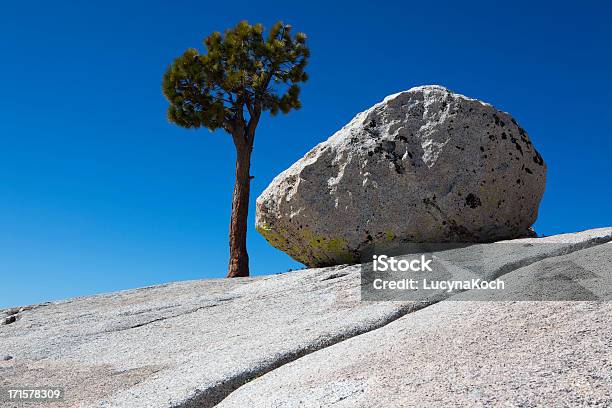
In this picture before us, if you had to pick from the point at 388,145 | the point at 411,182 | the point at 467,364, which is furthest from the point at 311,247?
the point at 467,364

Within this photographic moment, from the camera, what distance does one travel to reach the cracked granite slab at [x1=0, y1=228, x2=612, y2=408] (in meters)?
6.65

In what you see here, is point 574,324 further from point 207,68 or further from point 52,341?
point 207,68

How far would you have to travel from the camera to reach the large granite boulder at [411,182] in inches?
448

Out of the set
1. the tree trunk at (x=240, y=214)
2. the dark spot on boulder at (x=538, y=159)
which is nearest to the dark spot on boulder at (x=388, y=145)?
the dark spot on boulder at (x=538, y=159)

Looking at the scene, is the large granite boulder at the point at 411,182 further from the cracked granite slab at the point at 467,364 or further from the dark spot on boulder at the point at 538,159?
the cracked granite slab at the point at 467,364

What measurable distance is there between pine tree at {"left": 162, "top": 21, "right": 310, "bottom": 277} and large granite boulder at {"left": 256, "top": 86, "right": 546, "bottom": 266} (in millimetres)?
6616

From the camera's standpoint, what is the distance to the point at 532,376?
4.64 metres

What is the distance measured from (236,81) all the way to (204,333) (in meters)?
10.9

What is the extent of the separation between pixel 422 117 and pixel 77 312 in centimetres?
866

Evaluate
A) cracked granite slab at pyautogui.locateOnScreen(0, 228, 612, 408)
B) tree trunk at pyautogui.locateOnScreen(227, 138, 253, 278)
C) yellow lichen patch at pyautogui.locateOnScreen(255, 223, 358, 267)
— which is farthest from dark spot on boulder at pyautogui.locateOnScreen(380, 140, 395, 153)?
tree trunk at pyautogui.locateOnScreen(227, 138, 253, 278)

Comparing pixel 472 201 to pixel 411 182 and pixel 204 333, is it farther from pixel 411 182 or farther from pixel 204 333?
pixel 204 333

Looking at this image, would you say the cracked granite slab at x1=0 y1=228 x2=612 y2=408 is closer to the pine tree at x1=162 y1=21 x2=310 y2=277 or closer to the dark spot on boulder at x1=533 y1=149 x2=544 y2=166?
the dark spot on boulder at x1=533 y1=149 x2=544 y2=166

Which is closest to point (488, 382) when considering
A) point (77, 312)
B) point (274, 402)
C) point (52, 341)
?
point (274, 402)

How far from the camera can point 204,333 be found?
9148 millimetres
